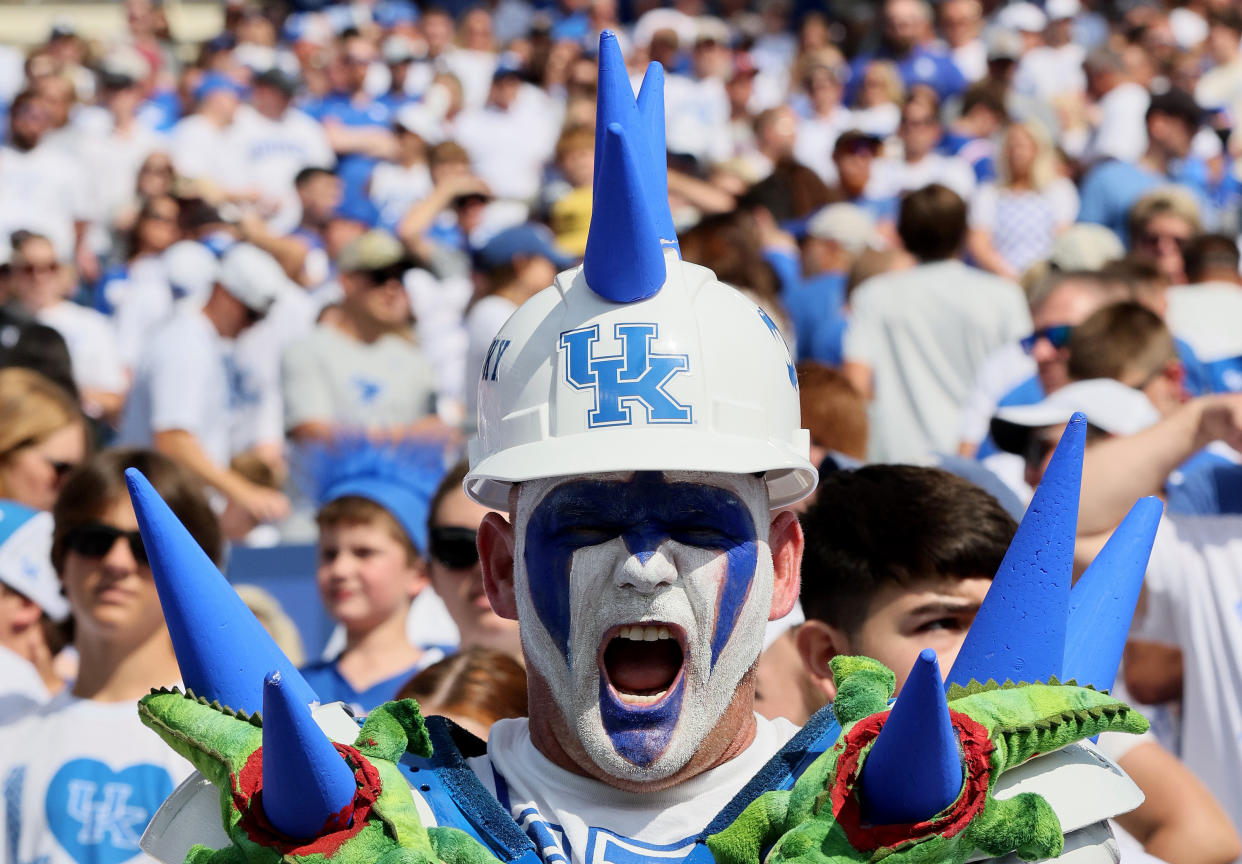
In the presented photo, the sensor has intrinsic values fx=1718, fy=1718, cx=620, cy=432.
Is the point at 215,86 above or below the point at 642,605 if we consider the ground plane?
above

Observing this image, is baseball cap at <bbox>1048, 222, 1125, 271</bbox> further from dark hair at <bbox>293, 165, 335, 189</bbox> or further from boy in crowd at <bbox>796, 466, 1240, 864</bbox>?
dark hair at <bbox>293, 165, 335, 189</bbox>

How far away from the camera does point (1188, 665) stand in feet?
A: 13.6

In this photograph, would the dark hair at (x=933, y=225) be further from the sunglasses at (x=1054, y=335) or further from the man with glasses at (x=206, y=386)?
the man with glasses at (x=206, y=386)

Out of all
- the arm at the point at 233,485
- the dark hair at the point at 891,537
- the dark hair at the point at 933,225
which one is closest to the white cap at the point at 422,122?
the arm at the point at 233,485

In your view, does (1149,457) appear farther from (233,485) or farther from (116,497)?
(233,485)

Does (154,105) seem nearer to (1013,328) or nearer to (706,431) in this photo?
(1013,328)

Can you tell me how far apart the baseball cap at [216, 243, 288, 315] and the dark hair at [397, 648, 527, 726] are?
163 inches

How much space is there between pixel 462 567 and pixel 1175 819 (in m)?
1.92

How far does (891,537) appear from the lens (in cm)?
319

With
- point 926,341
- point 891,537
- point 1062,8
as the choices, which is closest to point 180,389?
point 926,341

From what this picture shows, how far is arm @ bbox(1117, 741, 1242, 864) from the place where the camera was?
11.4 feet

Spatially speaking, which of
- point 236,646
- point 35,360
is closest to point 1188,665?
point 236,646

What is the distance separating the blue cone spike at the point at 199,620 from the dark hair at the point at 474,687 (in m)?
1.19

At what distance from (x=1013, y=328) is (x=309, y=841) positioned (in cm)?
479
